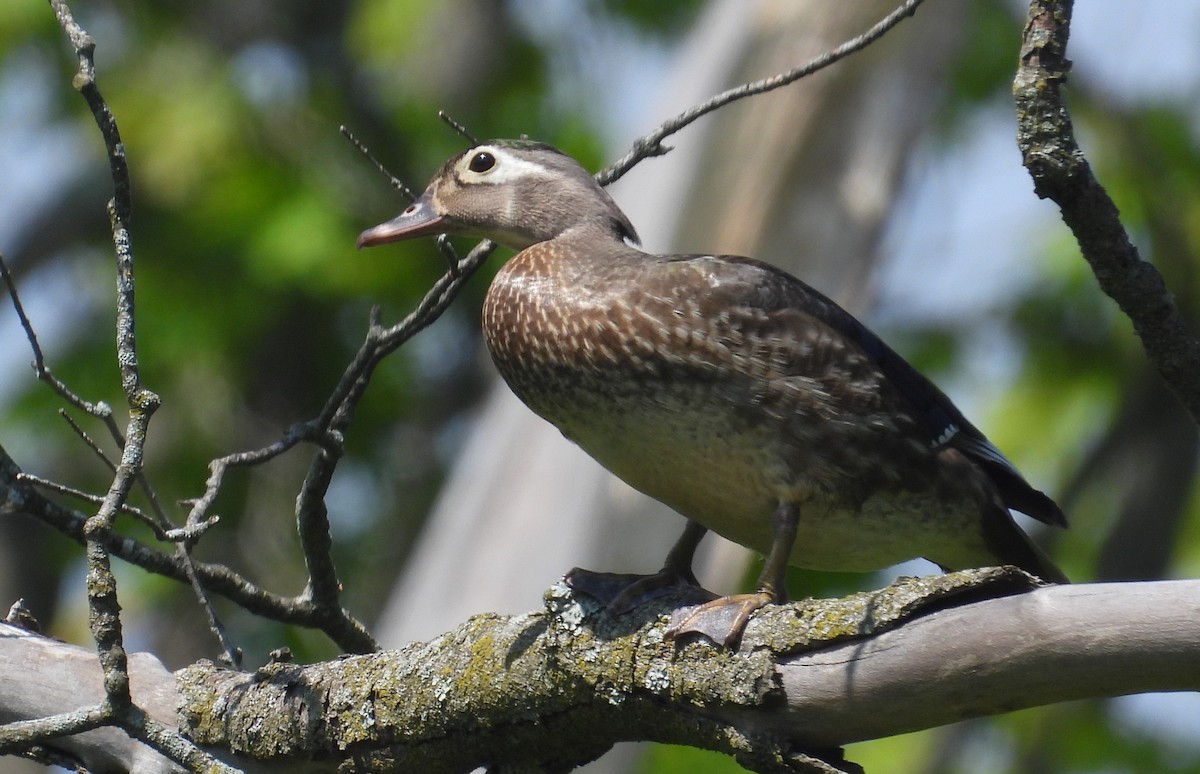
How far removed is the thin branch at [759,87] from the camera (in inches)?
92.1

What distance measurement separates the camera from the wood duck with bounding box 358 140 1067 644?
8.23 ft

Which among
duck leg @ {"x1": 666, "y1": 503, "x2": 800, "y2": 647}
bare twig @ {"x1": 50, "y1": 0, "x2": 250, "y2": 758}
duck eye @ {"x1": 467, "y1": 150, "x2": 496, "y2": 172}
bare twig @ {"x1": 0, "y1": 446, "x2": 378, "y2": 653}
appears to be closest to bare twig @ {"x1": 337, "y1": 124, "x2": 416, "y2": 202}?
duck eye @ {"x1": 467, "y1": 150, "x2": 496, "y2": 172}

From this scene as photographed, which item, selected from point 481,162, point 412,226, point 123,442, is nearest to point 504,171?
point 481,162

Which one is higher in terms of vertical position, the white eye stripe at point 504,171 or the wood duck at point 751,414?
the white eye stripe at point 504,171

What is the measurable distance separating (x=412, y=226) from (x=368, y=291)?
278 cm

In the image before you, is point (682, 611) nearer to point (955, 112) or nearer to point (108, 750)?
point (108, 750)

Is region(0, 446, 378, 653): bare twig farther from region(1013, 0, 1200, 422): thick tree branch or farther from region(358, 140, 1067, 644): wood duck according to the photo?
region(1013, 0, 1200, 422): thick tree branch

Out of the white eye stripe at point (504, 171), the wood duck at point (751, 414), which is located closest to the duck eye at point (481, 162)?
the white eye stripe at point (504, 171)

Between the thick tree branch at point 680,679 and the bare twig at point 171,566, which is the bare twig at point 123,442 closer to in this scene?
the bare twig at point 171,566

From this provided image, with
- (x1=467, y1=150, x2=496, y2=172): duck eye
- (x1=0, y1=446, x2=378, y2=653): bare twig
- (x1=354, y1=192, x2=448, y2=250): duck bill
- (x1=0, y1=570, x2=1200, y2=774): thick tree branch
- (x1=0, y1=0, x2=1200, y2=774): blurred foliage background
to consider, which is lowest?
(x1=0, y1=570, x2=1200, y2=774): thick tree branch

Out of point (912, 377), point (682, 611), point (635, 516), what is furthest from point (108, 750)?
point (635, 516)

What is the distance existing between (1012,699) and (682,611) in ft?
1.83

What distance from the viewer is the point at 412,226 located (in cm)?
321

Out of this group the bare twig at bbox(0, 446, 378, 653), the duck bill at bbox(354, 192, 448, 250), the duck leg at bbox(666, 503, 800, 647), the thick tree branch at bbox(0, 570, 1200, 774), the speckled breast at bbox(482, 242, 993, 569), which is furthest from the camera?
the duck bill at bbox(354, 192, 448, 250)
